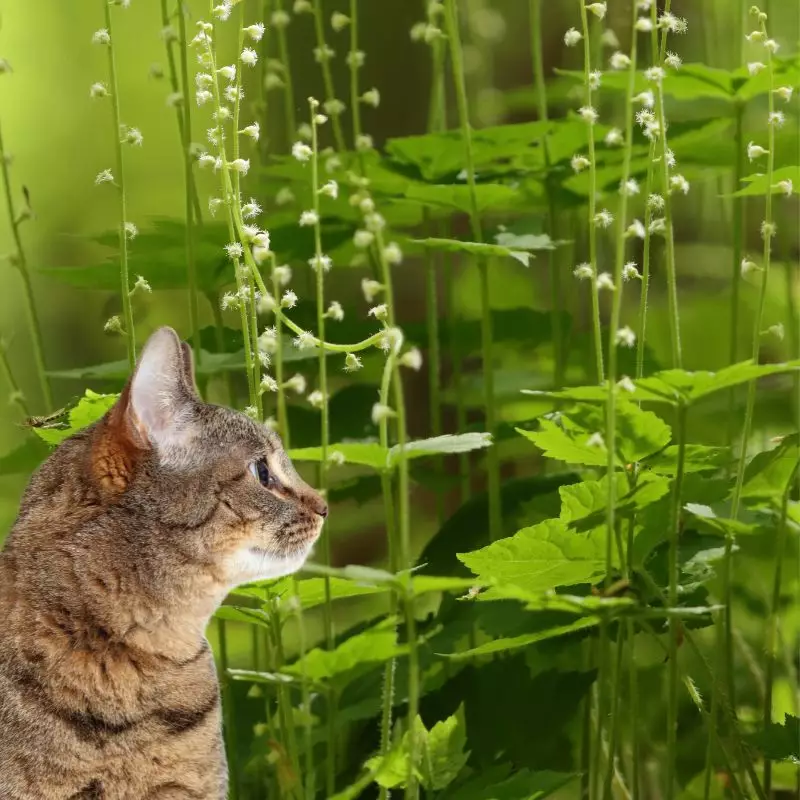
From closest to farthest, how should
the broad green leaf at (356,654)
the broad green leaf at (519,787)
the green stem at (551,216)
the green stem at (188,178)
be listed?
the broad green leaf at (356,654), the broad green leaf at (519,787), the green stem at (188,178), the green stem at (551,216)

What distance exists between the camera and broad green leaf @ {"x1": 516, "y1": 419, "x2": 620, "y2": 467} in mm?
855

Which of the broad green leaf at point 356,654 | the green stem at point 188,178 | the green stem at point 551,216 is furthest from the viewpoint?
the green stem at point 551,216

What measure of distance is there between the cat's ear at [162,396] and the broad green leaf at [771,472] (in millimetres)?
456

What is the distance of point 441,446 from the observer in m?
0.85

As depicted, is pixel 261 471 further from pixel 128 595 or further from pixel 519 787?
pixel 519 787

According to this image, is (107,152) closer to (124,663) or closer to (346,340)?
(346,340)

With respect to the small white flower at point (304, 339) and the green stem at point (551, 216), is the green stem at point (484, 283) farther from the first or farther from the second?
the small white flower at point (304, 339)

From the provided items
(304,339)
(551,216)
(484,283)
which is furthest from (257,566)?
(551,216)

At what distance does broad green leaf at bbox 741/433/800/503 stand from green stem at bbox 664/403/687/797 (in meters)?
0.06

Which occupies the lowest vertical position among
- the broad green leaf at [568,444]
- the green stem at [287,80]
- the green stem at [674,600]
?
the green stem at [674,600]

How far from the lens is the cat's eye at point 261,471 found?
0.89 meters

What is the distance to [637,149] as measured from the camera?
3.94ft

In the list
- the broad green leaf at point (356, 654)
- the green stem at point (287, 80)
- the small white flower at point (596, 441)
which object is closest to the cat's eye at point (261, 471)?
the broad green leaf at point (356, 654)

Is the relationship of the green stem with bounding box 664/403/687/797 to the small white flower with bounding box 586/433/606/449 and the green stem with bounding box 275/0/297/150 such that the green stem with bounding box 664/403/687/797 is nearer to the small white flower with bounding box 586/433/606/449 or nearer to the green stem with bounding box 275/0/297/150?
the small white flower with bounding box 586/433/606/449
